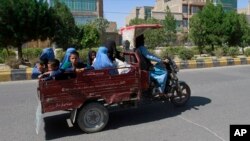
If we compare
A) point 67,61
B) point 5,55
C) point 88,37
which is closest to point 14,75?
point 67,61

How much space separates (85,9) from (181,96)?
5703 centimetres

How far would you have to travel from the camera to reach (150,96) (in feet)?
19.7

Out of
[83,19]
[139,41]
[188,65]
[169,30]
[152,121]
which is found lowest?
[152,121]

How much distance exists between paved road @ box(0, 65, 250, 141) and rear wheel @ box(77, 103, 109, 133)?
0.43 ft

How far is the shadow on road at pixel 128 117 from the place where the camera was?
522cm

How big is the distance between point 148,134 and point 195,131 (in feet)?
2.58

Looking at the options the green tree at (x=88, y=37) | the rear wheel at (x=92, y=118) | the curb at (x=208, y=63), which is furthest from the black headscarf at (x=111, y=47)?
the green tree at (x=88, y=37)

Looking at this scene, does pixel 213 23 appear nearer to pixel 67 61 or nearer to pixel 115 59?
pixel 115 59

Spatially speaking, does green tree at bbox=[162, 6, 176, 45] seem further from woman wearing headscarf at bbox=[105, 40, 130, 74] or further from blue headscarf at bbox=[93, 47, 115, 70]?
blue headscarf at bbox=[93, 47, 115, 70]

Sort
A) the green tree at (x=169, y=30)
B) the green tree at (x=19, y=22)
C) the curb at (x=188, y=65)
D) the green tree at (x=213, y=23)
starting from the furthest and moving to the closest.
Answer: the green tree at (x=169, y=30) < the green tree at (x=213, y=23) < the green tree at (x=19, y=22) < the curb at (x=188, y=65)

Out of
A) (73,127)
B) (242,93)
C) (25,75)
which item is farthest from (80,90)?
(25,75)

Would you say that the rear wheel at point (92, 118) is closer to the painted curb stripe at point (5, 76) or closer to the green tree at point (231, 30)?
the painted curb stripe at point (5, 76)

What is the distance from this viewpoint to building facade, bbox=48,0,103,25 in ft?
195

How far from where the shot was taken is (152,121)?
561 cm
